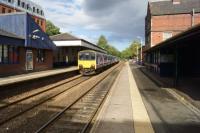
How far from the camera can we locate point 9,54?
2780cm

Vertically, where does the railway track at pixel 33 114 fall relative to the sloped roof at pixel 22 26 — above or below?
below

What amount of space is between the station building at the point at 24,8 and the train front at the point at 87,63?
1469 inches

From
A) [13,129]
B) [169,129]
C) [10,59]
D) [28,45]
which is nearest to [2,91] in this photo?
[13,129]

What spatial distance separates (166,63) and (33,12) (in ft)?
203

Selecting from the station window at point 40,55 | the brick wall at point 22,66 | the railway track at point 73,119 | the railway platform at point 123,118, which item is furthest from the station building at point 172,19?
the railway track at point 73,119

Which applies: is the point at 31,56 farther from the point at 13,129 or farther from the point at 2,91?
the point at 13,129

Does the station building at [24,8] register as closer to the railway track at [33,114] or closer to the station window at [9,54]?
the station window at [9,54]

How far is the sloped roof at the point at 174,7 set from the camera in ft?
181

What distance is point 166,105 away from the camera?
12438 millimetres

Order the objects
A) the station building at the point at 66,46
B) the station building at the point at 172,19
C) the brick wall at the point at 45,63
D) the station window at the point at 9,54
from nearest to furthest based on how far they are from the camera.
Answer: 1. the station window at the point at 9,54
2. the brick wall at the point at 45,63
3. the station building at the point at 66,46
4. the station building at the point at 172,19

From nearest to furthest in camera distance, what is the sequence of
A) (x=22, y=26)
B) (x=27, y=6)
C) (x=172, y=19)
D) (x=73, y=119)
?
(x=73, y=119)
(x=22, y=26)
(x=172, y=19)
(x=27, y=6)

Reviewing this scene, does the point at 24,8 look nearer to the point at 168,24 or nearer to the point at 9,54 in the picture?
the point at 168,24

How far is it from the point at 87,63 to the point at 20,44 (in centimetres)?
752

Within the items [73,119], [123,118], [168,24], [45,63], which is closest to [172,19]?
[168,24]
